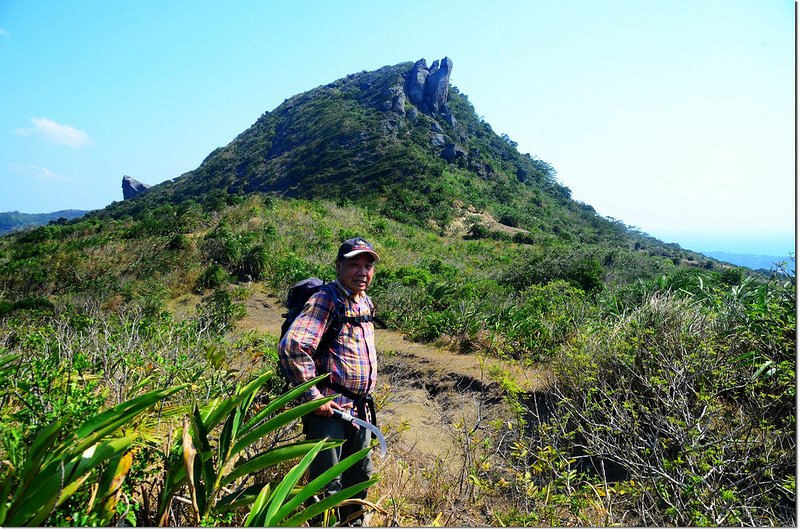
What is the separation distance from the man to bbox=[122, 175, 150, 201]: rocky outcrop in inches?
3350

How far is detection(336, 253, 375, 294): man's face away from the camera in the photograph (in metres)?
2.28

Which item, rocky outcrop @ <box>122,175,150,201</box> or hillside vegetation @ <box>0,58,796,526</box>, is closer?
hillside vegetation @ <box>0,58,796,526</box>

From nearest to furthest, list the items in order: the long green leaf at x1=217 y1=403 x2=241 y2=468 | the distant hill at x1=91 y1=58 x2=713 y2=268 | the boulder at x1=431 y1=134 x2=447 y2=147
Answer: the long green leaf at x1=217 y1=403 x2=241 y2=468 → the distant hill at x1=91 y1=58 x2=713 y2=268 → the boulder at x1=431 y1=134 x2=447 y2=147

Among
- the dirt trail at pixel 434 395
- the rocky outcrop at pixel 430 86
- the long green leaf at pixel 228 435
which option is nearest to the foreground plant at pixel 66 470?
the long green leaf at pixel 228 435

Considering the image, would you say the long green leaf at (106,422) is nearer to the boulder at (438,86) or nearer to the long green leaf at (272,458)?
the long green leaf at (272,458)

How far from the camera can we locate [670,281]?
6352mm

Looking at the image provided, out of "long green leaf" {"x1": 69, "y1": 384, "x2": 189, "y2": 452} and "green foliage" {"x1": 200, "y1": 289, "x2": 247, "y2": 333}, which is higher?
"long green leaf" {"x1": 69, "y1": 384, "x2": 189, "y2": 452}

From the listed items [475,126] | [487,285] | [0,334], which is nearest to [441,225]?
[487,285]

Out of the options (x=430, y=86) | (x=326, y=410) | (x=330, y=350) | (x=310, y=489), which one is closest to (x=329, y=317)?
(x=330, y=350)

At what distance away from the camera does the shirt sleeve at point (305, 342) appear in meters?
2.06

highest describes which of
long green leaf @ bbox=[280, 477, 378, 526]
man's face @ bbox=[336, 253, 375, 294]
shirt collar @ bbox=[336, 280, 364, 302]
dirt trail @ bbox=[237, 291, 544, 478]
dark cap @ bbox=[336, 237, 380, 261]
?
dark cap @ bbox=[336, 237, 380, 261]

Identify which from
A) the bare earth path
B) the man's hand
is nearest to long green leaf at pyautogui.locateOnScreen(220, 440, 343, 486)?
the man's hand

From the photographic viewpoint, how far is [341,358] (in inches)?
86.3

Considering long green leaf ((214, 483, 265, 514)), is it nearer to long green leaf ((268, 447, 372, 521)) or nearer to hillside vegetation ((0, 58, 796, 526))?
hillside vegetation ((0, 58, 796, 526))
